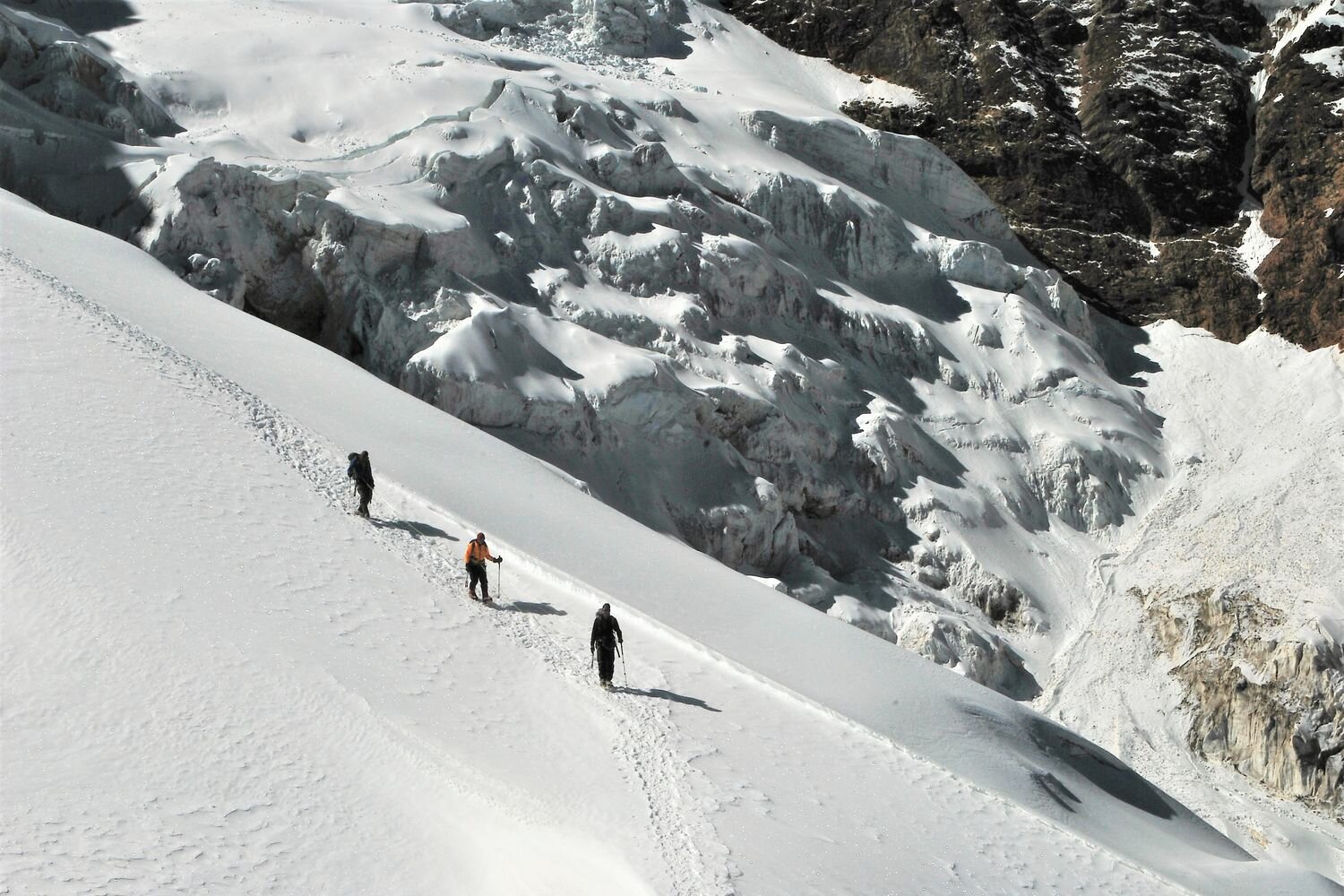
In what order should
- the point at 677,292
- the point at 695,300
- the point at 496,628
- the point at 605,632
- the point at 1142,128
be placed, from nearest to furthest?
1. the point at 605,632
2. the point at 496,628
3. the point at 695,300
4. the point at 677,292
5. the point at 1142,128

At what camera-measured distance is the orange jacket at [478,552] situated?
16.5 meters

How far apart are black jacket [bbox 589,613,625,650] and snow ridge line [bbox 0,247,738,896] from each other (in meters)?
0.57

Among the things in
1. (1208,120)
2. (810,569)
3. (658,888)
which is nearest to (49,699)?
(658,888)

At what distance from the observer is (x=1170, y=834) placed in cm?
1869

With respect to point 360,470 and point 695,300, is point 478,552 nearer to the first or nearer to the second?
point 360,470

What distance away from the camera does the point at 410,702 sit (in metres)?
13.8

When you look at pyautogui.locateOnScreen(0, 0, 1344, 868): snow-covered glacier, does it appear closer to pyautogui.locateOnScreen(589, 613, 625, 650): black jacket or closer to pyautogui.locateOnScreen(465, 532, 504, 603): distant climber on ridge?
pyautogui.locateOnScreen(465, 532, 504, 603): distant climber on ridge

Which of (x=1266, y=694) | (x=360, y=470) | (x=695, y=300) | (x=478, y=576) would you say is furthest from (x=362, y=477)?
(x=1266, y=694)

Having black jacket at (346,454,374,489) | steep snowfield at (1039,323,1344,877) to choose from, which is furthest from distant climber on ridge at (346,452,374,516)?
steep snowfield at (1039,323,1344,877)

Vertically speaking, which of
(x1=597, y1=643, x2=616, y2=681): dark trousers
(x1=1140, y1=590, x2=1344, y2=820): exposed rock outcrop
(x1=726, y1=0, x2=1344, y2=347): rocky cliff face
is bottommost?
(x1=1140, y1=590, x2=1344, y2=820): exposed rock outcrop

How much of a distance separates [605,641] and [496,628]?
178 cm

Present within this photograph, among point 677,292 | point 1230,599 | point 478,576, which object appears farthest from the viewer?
point 677,292

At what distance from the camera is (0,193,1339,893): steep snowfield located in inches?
444

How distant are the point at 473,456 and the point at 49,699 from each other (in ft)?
38.6
